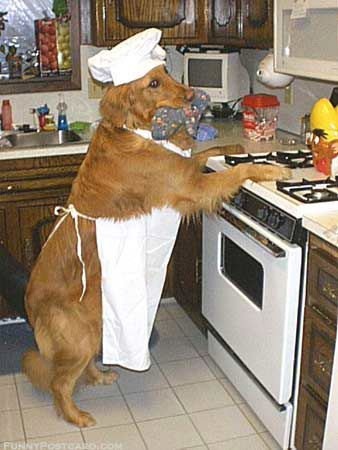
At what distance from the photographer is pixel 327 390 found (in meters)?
1.99

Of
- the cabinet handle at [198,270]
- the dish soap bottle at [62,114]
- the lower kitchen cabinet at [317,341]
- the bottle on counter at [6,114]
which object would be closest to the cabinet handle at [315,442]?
the lower kitchen cabinet at [317,341]

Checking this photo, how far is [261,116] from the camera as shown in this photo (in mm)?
3039

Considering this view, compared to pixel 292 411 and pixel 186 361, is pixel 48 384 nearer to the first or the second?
pixel 186 361

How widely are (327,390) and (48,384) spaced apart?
1126 millimetres

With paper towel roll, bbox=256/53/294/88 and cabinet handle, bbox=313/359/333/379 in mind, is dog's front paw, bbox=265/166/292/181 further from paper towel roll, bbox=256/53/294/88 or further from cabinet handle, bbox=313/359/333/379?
paper towel roll, bbox=256/53/294/88

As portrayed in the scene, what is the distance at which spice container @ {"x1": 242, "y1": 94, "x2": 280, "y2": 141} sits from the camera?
3.02 meters

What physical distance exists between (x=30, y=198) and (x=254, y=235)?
4.24 feet

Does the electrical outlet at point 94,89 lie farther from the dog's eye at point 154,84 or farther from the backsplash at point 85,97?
the dog's eye at point 154,84

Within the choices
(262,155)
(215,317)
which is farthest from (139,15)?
(215,317)

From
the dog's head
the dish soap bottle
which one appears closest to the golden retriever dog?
the dog's head

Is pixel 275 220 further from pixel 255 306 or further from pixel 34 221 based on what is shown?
pixel 34 221

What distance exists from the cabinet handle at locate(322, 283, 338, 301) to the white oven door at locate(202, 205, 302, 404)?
0.14m

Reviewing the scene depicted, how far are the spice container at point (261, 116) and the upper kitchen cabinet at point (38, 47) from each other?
105cm

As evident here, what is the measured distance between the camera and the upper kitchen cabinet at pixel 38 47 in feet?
11.5
